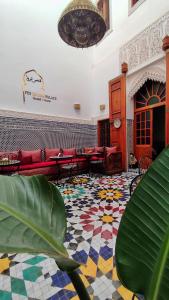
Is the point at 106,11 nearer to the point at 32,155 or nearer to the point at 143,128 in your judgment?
the point at 143,128

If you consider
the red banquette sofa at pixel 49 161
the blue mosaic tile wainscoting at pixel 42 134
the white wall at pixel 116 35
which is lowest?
the red banquette sofa at pixel 49 161

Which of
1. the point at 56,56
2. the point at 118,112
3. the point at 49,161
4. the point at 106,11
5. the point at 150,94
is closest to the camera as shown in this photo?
the point at 49,161

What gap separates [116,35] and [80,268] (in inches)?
284

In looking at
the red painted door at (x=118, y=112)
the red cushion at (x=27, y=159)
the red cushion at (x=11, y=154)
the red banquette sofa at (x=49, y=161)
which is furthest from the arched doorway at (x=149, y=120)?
the red cushion at (x=11, y=154)

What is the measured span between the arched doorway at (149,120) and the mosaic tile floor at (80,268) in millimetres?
3537

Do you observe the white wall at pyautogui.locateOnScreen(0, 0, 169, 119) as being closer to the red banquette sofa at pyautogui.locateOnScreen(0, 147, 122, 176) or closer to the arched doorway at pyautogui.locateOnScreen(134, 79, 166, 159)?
the arched doorway at pyautogui.locateOnScreen(134, 79, 166, 159)

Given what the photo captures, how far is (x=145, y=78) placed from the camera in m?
5.29

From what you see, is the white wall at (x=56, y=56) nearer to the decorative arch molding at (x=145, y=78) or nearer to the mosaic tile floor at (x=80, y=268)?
the decorative arch molding at (x=145, y=78)

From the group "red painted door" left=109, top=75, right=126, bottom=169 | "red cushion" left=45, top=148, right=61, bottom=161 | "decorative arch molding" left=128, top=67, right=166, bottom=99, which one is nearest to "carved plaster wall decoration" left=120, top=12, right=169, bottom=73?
"decorative arch molding" left=128, top=67, right=166, bottom=99

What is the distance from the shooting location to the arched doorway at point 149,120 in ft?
18.0

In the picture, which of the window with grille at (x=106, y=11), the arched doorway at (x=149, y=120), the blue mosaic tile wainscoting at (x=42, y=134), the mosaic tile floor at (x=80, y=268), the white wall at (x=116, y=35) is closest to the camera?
the mosaic tile floor at (x=80, y=268)

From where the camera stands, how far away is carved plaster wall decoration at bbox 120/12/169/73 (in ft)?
15.3

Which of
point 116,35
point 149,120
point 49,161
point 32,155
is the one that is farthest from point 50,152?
point 116,35

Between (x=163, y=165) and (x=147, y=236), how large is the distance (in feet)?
0.58
